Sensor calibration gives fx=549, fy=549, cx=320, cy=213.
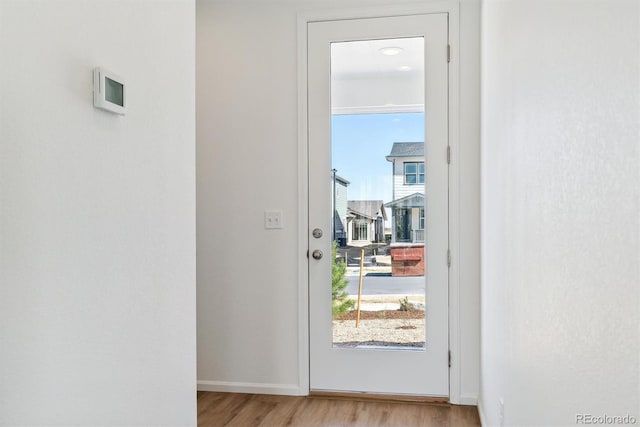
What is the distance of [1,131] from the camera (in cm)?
117

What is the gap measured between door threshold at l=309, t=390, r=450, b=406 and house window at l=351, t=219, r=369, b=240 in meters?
0.92

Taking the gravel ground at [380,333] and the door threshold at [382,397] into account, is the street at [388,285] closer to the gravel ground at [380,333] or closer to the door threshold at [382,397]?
the gravel ground at [380,333]

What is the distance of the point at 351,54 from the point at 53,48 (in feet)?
7.30

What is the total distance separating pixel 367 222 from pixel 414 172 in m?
0.41

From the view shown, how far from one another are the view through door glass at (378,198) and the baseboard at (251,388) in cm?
39

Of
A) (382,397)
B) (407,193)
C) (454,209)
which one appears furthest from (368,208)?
(382,397)

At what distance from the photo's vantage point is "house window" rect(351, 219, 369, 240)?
330 cm

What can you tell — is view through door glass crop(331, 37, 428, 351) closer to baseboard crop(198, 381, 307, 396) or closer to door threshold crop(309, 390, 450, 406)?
door threshold crop(309, 390, 450, 406)

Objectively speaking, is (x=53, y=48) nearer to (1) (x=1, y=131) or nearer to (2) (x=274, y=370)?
(1) (x=1, y=131)

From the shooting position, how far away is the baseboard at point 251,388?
3.32 m
